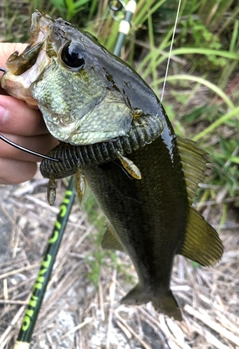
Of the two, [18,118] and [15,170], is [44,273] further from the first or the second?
[18,118]

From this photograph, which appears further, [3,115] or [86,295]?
[86,295]

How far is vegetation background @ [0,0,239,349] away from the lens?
177 cm

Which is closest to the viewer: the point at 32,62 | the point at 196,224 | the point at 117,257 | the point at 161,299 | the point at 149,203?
the point at 32,62

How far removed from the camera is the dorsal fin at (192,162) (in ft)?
3.56

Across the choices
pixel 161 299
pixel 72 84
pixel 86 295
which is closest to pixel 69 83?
pixel 72 84

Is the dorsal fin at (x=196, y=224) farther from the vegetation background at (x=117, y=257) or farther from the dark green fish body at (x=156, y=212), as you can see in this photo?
the vegetation background at (x=117, y=257)

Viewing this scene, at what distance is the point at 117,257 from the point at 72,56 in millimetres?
1347

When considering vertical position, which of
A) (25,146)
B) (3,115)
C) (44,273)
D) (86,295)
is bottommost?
(86,295)

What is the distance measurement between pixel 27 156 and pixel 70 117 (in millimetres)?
412

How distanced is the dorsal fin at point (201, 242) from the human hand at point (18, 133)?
525 mm

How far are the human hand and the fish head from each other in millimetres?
91

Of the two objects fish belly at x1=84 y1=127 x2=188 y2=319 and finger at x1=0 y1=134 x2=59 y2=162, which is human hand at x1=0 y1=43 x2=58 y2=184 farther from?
fish belly at x1=84 y1=127 x2=188 y2=319

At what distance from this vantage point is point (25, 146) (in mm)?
1180

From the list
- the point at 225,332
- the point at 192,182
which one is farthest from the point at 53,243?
the point at 225,332
